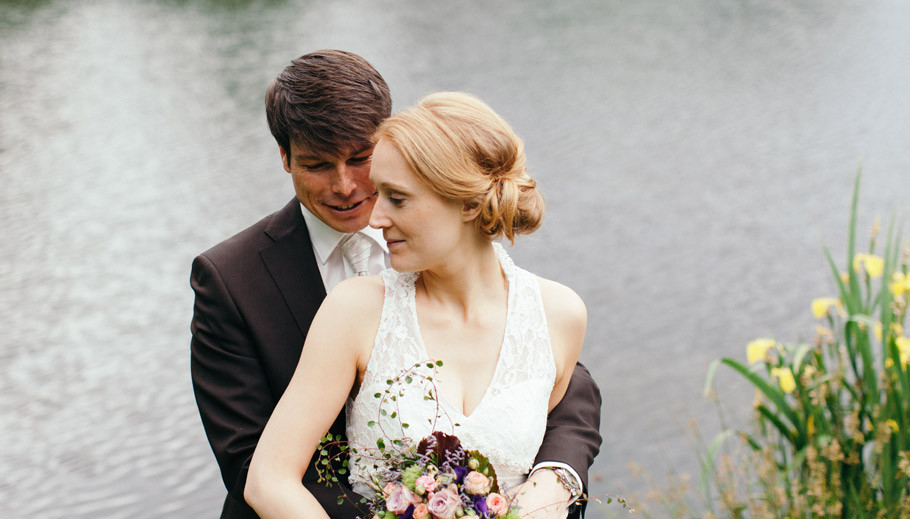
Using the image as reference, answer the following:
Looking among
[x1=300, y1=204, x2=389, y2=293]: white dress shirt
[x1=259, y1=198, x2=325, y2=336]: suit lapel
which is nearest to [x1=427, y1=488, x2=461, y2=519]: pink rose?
[x1=259, y1=198, x2=325, y2=336]: suit lapel

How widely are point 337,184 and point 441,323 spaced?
51cm

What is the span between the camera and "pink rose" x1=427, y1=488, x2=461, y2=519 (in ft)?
6.42

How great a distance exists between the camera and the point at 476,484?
2021 millimetres

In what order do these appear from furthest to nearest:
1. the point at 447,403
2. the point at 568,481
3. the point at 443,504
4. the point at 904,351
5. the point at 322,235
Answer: the point at 904,351
the point at 322,235
the point at 568,481
the point at 447,403
the point at 443,504

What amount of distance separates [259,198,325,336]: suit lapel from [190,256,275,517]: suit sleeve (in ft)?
0.51

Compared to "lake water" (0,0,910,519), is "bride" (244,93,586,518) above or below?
above

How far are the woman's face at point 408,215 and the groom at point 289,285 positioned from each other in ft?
1.11

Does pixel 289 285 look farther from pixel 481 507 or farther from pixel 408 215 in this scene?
pixel 481 507

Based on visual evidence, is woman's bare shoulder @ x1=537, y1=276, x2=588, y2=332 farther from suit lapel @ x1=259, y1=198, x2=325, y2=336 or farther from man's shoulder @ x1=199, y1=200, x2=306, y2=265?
man's shoulder @ x1=199, y1=200, x2=306, y2=265

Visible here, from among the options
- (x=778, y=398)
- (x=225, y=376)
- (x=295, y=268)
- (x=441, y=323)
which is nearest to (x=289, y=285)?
(x=295, y=268)

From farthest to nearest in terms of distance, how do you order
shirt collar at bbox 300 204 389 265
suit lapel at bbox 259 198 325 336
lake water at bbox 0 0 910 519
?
lake water at bbox 0 0 910 519 < shirt collar at bbox 300 204 389 265 < suit lapel at bbox 259 198 325 336

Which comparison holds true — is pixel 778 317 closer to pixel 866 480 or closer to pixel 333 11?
pixel 866 480

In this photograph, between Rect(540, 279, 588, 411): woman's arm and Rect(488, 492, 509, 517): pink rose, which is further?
Rect(540, 279, 588, 411): woman's arm

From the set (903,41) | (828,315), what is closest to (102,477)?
(828,315)
